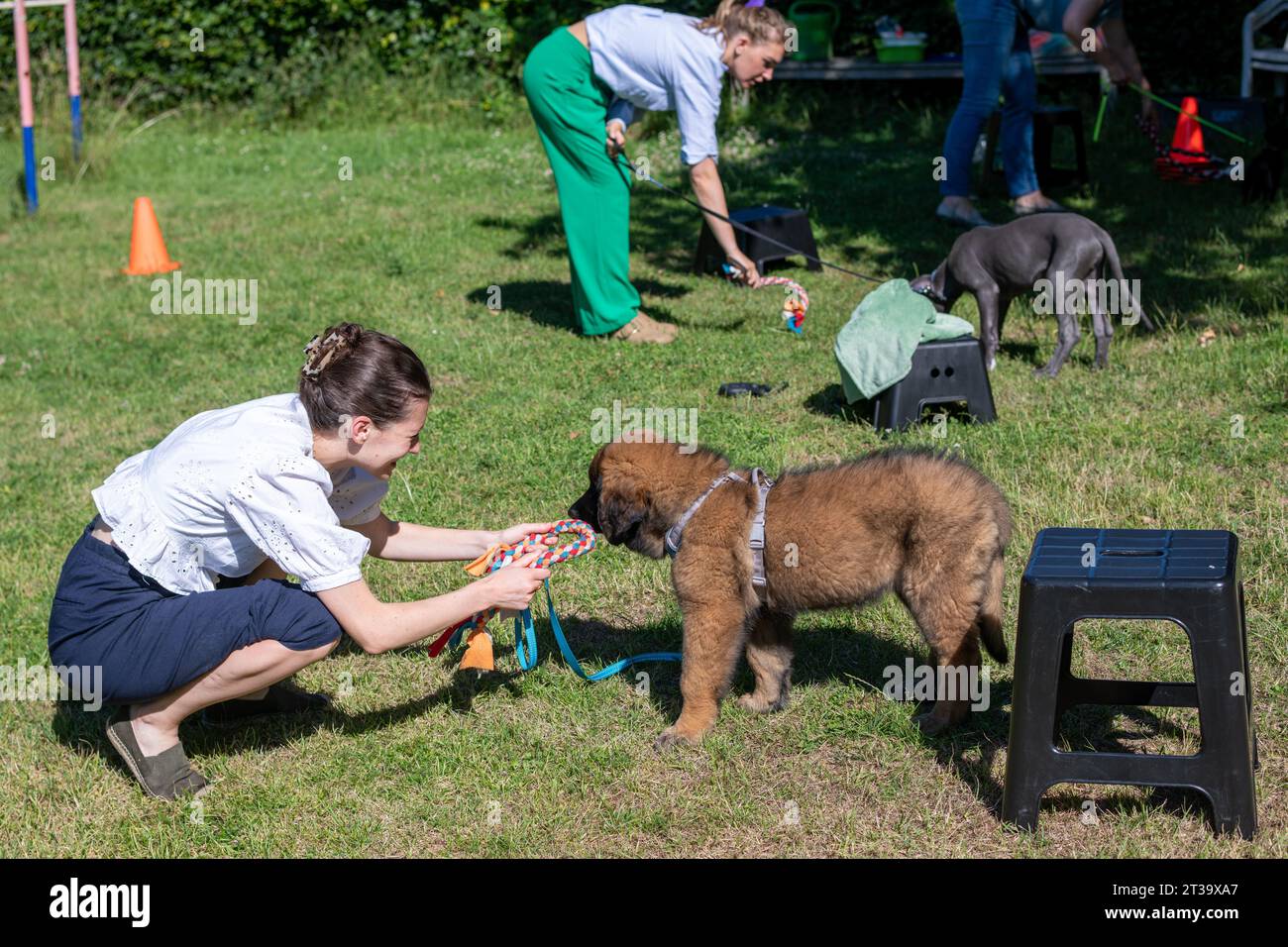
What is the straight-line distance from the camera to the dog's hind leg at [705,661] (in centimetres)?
416

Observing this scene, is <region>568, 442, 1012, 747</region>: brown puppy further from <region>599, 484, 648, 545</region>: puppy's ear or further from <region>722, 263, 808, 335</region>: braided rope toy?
<region>722, 263, 808, 335</region>: braided rope toy

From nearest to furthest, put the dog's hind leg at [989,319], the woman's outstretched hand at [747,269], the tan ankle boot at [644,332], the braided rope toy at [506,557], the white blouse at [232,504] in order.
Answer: the white blouse at [232,504] → the braided rope toy at [506,557] → the dog's hind leg at [989,319] → the woman's outstretched hand at [747,269] → the tan ankle boot at [644,332]

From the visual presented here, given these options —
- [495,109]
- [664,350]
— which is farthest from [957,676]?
[495,109]

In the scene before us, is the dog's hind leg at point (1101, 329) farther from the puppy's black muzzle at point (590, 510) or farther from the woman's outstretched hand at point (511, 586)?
the woman's outstretched hand at point (511, 586)

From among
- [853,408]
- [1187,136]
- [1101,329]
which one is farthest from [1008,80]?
[853,408]

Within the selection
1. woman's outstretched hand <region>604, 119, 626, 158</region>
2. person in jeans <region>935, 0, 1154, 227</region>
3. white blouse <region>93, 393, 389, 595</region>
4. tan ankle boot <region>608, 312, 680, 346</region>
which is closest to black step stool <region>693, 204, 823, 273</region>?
person in jeans <region>935, 0, 1154, 227</region>

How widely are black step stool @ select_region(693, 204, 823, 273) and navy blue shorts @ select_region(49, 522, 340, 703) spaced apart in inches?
259

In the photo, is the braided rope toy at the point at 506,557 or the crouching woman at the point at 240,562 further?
the braided rope toy at the point at 506,557

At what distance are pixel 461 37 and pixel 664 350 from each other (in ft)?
33.7

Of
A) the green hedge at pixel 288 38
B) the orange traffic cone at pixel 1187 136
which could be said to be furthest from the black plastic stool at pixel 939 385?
the green hedge at pixel 288 38

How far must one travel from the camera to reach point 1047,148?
37.2ft

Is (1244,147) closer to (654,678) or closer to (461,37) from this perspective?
(654,678)

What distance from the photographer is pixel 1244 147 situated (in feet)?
34.9

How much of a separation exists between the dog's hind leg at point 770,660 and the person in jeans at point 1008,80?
6.66m
